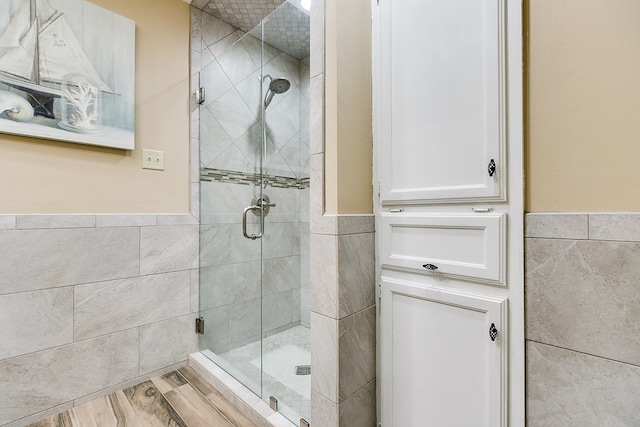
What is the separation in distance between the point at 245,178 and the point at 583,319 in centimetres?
159

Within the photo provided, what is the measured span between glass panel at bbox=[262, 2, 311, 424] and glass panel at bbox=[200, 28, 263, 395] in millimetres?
66

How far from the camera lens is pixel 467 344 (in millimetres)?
922

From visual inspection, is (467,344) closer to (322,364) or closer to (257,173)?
(322,364)

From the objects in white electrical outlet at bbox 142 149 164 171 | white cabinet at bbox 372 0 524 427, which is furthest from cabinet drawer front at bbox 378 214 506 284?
white electrical outlet at bbox 142 149 164 171

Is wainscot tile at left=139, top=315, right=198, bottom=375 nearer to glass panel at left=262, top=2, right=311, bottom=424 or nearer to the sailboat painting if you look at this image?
glass panel at left=262, top=2, right=311, bottom=424

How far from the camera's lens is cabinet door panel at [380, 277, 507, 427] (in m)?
0.87

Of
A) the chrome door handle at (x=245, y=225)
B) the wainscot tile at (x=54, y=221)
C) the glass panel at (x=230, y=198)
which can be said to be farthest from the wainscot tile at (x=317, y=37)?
the wainscot tile at (x=54, y=221)

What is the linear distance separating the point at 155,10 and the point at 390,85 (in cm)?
150

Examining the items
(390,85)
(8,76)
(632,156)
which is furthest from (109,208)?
(632,156)

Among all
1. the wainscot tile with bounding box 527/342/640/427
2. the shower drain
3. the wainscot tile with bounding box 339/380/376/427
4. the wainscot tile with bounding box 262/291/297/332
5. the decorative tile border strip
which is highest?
the decorative tile border strip

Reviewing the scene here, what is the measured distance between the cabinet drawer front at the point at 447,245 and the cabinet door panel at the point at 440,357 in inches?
2.8

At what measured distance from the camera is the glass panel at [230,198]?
173 centimetres

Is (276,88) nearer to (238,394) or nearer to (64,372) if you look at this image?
(238,394)

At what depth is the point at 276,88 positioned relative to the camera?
1.74 metres
